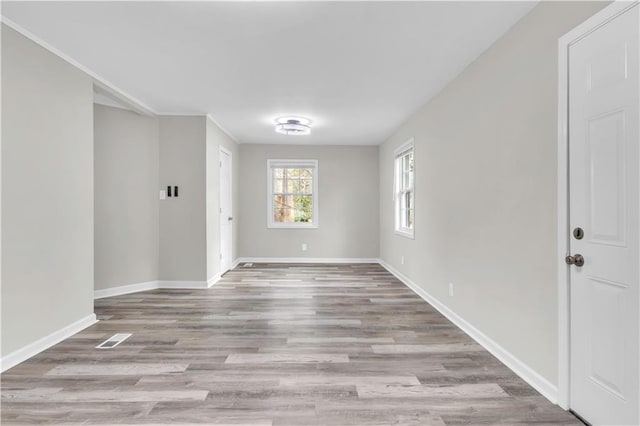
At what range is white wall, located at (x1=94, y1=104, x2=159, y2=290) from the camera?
13.9 feet

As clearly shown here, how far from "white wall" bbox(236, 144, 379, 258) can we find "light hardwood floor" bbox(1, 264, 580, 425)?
311 centimetres

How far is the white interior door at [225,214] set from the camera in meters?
5.58

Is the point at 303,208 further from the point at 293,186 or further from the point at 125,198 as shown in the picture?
the point at 125,198

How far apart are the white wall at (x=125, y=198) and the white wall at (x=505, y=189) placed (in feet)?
12.4

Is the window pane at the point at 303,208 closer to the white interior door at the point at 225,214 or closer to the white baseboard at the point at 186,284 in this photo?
the white interior door at the point at 225,214

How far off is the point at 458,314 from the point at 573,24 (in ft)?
8.04

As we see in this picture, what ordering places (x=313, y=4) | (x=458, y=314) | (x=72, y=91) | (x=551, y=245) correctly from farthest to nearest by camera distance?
(x=458, y=314), (x=72, y=91), (x=313, y=4), (x=551, y=245)

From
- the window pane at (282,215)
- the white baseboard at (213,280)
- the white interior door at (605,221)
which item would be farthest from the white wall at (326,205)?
the white interior door at (605,221)

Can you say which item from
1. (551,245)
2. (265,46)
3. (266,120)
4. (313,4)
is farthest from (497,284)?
(266,120)

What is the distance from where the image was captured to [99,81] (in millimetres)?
3320

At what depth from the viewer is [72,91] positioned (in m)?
2.96

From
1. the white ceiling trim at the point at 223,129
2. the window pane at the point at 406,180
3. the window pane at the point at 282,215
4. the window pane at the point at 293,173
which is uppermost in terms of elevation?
the white ceiling trim at the point at 223,129

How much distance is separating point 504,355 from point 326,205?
4757 millimetres

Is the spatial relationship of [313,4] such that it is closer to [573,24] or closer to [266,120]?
[573,24]
